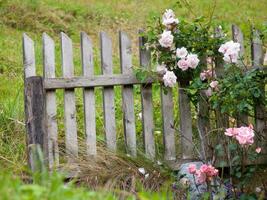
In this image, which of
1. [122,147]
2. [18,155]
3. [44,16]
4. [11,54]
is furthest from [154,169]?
[44,16]

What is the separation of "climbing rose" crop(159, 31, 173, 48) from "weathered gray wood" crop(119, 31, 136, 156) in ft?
0.93

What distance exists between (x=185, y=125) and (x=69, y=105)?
0.97 meters

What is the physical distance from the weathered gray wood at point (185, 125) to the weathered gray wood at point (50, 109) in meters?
1.03

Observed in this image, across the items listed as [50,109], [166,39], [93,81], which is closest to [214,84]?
[166,39]

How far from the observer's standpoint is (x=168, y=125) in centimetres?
550

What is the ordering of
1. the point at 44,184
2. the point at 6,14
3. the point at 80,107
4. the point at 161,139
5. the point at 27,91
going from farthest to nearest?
1. the point at 6,14
2. the point at 80,107
3. the point at 161,139
4. the point at 27,91
5. the point at 44,184

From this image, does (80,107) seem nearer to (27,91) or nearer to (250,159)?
(27,91)

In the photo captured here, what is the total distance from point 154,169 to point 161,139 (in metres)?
0.60

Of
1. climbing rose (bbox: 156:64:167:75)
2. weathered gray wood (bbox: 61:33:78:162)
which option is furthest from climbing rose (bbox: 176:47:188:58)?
weathered gray wood (bbox: 61:33:78:162)

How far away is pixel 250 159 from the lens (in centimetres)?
521

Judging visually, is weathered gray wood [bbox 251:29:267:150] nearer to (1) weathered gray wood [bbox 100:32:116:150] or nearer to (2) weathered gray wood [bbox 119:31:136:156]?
(2) weathered gray wood [bbox 119:31:136:156]

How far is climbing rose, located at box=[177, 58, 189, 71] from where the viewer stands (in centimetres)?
524

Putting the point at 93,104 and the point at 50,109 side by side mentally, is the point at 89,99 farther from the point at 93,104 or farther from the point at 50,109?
the point at 50,109

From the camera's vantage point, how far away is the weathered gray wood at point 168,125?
5.47 metres
